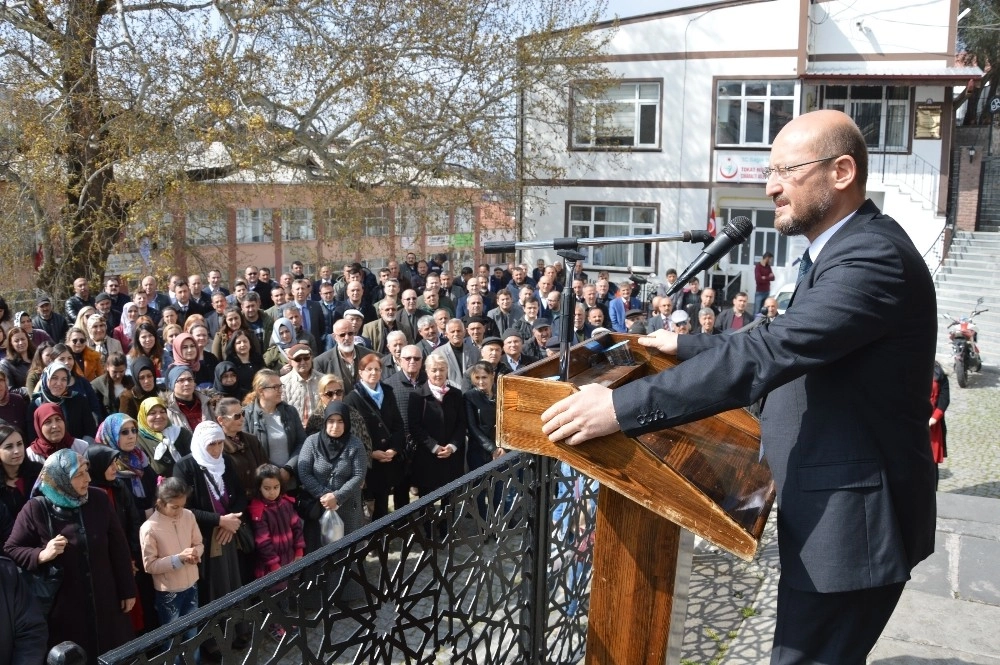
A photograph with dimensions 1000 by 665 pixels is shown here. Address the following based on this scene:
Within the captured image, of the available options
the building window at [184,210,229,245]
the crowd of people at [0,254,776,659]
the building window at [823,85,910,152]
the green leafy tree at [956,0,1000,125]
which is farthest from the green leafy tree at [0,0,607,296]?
the green leafy tree at [956,0,1000,125]

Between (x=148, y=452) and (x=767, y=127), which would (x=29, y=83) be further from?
(x=767, y=127)

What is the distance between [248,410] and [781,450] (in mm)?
5038

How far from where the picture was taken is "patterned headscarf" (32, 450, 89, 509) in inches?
173

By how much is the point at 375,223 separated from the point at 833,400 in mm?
17220

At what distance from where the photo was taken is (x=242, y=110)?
47.6ft

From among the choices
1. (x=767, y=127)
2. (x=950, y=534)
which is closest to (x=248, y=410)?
(x=950, y=534)

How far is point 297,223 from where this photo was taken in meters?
18.3

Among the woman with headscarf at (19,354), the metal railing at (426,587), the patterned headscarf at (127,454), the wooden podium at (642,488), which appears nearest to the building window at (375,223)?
the woman with headscarf at (19,354)

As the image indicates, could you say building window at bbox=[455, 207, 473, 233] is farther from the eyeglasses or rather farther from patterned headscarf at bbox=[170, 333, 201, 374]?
the eyeglasses

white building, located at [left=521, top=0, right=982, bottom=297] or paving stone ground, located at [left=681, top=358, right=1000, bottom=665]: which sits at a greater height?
white building, located at [left=521, top=0, right=982, bottom=297]

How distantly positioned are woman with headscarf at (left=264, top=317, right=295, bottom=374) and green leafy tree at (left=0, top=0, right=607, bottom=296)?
19.9ft

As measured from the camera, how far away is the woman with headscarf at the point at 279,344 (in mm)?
8852

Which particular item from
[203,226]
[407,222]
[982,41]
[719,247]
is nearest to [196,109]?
[203,226]

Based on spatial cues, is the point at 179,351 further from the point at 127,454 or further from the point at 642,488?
the point at 642,488
